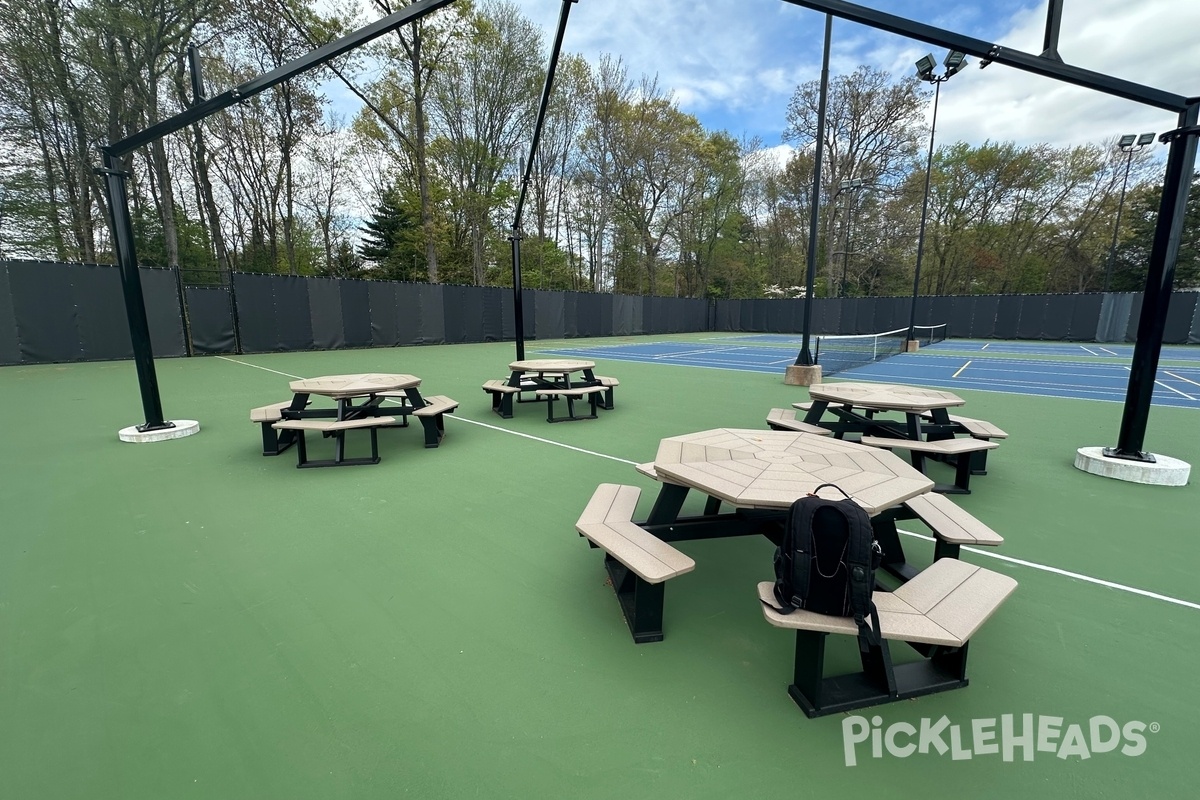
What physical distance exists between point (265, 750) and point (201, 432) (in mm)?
5654

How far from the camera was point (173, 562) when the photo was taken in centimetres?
289

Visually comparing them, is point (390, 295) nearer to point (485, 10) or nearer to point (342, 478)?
point (485, 10)

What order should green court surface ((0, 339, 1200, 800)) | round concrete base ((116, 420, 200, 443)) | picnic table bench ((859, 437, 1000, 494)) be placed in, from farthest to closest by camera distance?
round concrete base ((116, 420, 200, 443)) → picnic table bench ((859, 437, 1000, 494)) → green court surface ((0, 339, 1200, 800))

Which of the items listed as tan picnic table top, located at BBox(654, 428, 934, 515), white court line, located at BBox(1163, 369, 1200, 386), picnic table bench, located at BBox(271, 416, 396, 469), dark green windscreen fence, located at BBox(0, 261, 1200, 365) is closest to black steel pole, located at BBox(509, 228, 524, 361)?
picnic table bench, located at BBox(271, 416, 396, 469)

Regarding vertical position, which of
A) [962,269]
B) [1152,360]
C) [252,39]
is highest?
[252,39]

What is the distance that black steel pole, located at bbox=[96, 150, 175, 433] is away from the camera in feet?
16.3

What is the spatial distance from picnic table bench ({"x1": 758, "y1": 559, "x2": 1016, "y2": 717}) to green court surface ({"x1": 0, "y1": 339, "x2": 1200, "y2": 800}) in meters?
0.07

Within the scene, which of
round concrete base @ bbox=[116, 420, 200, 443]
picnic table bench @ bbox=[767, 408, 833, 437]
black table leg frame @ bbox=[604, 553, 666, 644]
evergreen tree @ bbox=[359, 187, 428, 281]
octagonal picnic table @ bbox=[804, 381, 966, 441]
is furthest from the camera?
evergreen tree @ bbox=[359, 187, 428, 281]

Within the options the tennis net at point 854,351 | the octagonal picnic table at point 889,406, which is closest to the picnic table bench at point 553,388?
the octagonal picnic table at point 889,406

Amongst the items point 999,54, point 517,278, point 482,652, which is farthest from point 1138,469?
point 517,278

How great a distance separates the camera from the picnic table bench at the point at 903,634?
164 cm

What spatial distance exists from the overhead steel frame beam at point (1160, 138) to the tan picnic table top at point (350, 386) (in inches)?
183

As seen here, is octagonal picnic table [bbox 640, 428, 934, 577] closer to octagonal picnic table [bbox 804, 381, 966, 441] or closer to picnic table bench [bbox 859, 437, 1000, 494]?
picnic table bench [bbox 859, 437, 1000, 494]

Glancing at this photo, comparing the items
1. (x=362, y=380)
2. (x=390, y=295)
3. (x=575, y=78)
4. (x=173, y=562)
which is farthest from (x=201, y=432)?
(x=575, y=78)
